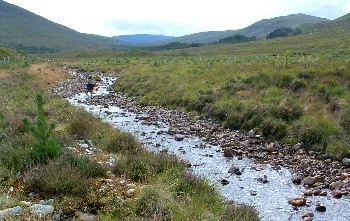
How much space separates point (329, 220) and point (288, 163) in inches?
171

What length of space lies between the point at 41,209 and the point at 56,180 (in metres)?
0.77

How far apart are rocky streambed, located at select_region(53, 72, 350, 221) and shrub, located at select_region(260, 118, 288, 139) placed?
52cm

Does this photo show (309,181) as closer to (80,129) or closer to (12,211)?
(80,129)

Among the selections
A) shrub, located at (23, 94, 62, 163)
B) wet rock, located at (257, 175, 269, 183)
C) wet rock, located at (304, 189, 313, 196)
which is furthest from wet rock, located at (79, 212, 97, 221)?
wet rock, located at (304, 189, 313, 196)

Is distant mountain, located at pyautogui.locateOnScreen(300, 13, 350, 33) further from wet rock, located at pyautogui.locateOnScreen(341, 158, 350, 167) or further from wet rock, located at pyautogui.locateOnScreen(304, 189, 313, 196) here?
wet rock, located at pyautogui.locateOnScreen(304, 189, 313, 196)

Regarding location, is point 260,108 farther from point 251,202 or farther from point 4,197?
point 4,197

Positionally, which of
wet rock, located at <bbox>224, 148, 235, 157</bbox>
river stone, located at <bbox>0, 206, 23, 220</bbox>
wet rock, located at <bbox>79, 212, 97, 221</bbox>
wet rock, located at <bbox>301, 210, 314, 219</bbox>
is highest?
river stone, located at <bbox>0, 206, 23, 220</bbox>

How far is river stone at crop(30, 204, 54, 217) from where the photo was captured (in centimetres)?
632

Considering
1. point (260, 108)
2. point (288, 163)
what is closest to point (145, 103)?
point (260, 108)

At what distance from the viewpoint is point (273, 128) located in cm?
1575

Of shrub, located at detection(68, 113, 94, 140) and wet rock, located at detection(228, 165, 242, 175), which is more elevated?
shrub, located at detection(68, 113, 94, 140)

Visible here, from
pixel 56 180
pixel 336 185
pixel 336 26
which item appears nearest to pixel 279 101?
pixel 336 185

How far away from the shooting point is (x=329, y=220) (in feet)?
27.9

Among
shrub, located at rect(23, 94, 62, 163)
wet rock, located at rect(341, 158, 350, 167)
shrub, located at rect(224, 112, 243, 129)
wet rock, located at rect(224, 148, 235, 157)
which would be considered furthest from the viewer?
shrub, located at rect(224, 112, 243, 129)
